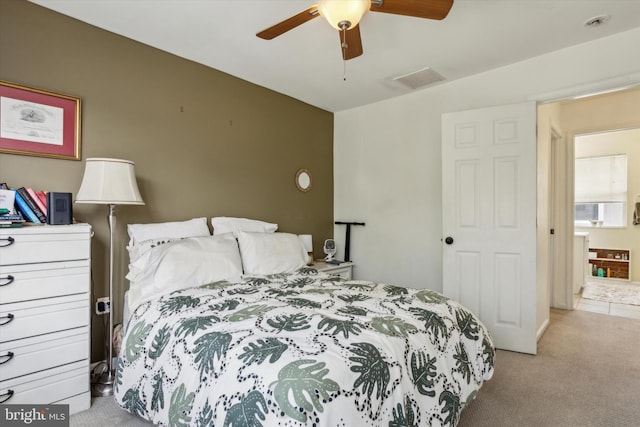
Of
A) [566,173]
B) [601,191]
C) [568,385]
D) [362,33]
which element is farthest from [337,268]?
[601,191]

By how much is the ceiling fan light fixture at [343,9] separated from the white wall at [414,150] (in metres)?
2.11

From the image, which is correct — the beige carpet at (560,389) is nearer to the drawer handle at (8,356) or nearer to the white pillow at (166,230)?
the drawer handle at (8,356)

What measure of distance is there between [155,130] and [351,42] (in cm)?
177

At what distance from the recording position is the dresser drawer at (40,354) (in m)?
1.80

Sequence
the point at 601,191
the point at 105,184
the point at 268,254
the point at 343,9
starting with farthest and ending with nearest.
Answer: the point at 601,191
the point at 268,254
the point at 105,184
the point at 343,9

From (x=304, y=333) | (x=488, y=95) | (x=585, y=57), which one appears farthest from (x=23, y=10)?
(x=585, y=57)

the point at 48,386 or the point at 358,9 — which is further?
the point at 48,386

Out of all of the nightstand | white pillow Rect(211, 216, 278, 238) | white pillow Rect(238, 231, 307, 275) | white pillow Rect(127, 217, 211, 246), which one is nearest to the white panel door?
the nightstand

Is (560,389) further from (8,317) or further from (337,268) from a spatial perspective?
(8,317)

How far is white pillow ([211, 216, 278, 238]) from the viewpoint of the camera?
3.03 metres

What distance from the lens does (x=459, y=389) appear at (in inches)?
66.7

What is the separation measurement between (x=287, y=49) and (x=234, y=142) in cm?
104

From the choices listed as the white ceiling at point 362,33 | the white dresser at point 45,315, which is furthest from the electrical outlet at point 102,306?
the white ceiling at point 362,33

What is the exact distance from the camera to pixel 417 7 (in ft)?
5.54
